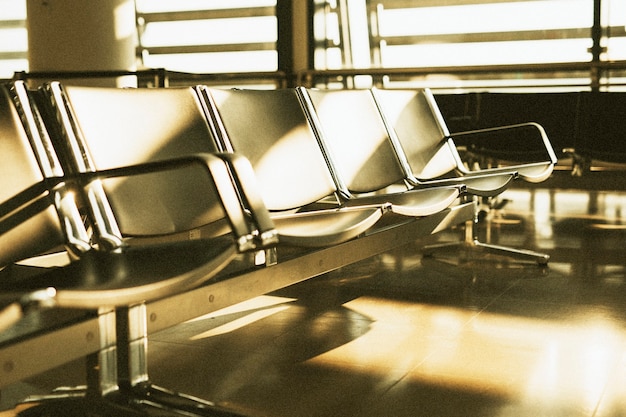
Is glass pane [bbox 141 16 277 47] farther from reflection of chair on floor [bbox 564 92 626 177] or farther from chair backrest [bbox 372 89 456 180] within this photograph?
chair backrest [bbox 372 89 456 180]

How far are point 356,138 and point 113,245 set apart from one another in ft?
4.99

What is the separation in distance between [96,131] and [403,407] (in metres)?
1.02

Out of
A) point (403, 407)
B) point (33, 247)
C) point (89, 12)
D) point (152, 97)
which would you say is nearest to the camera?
point (33, 247)

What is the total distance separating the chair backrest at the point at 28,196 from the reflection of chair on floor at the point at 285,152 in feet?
2.27

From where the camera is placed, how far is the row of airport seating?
1666 mm

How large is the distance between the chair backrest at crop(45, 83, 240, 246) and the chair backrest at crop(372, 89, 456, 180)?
1402 mm

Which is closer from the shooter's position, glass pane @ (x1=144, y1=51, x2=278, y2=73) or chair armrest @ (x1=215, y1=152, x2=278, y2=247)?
chair armrest @ (x1=215, y1=152, x2=278, y2=247)

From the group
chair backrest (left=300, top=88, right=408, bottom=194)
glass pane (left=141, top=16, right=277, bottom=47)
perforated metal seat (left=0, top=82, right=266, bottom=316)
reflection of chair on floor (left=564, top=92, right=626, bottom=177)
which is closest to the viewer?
perforated metal seat (left=0, top=82, right=266, bottom=316)

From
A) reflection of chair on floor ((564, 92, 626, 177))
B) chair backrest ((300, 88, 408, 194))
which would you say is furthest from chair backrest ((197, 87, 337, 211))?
reflection of chair on floor ((564, 92, 626, 177))

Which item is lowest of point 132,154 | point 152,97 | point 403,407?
point 403,407

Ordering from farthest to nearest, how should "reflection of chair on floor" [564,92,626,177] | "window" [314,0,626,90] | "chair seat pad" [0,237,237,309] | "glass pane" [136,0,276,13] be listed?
"glass pane" [136,0,276,13] < "window" [314,0,626,90] < "reflection of chair on floor" [564,92,626,177] < "chair seat pad" [0,237,237,309]

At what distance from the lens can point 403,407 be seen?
1.96 m

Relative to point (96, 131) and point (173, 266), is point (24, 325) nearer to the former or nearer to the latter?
point (96, 131)

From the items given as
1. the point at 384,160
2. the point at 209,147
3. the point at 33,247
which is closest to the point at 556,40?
the point at 384,160
